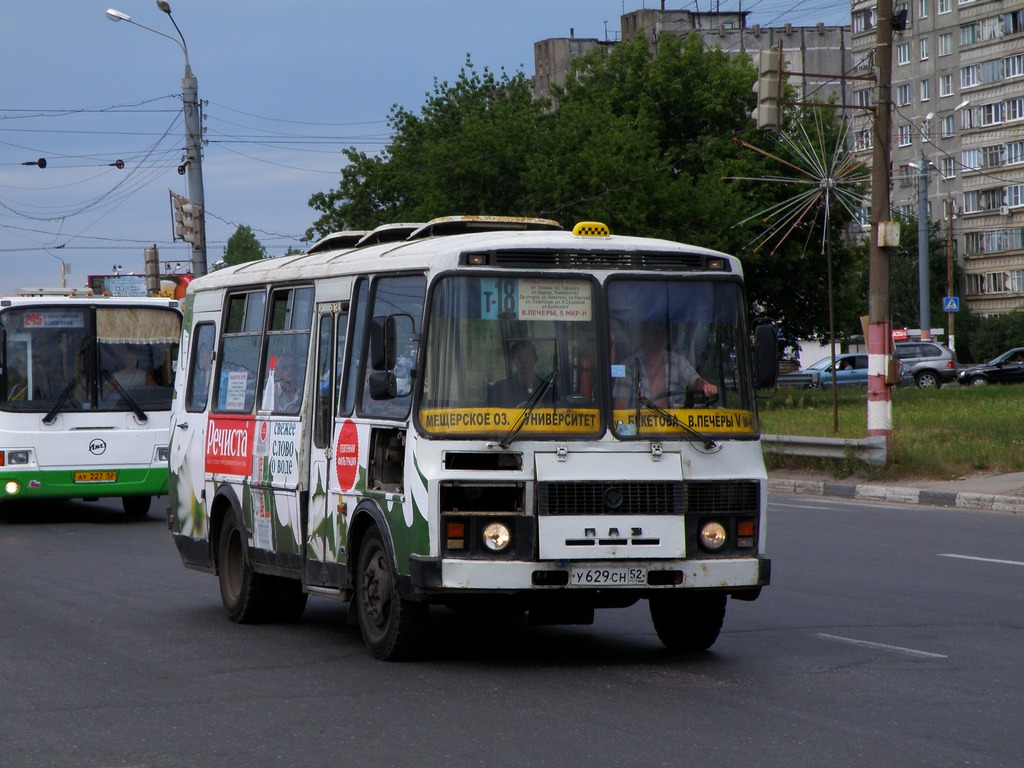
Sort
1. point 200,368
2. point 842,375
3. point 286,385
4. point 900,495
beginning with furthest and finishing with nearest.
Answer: point 842,375 → point 900,495 → point 200,368 → point 286,385

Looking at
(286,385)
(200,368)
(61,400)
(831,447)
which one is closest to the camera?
(286,385)

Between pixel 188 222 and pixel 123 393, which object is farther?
pixel 188 222

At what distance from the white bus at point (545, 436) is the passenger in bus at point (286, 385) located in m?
0.63

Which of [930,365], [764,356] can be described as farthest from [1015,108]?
[764,356]

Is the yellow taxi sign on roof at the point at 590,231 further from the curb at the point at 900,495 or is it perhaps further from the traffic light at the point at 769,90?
the curb at the point at 900,495

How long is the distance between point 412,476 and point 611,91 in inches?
1715

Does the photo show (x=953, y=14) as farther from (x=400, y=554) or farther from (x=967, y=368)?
(x=400, y=554)

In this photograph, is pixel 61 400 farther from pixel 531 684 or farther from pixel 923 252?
pixel 923 252

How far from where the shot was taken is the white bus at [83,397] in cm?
1967

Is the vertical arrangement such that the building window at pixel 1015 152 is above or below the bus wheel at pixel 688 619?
above

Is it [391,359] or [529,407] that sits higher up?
[391,359]

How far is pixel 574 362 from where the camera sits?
28.3ft

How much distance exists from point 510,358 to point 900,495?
47.9 feet

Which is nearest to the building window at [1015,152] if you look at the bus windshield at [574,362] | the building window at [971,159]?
the building window at [971,159]
